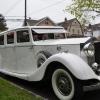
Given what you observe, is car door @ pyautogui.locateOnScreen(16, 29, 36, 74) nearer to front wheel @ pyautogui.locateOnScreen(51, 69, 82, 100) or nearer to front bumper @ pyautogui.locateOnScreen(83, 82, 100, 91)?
front wheel @ pyautogui.locateOnScreen(51, 69, 82, 100)

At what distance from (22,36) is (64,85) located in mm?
2708

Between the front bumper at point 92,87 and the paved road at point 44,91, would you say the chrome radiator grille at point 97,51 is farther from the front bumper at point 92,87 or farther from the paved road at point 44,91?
the paved road at point 44,91

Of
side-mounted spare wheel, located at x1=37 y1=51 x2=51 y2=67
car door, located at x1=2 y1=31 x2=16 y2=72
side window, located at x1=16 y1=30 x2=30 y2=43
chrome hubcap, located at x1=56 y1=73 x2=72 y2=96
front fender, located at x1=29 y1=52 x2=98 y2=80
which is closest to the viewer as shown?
front fender, located at x1=29 y1=52 x2=98 y2=80

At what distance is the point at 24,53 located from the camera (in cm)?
796

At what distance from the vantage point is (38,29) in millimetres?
8188

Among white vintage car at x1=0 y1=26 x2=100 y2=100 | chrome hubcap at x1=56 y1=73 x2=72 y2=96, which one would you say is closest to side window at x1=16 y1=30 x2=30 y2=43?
white vintage car at x1=0 y1=26 x2=100 y2=100

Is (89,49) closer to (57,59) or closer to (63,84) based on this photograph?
(57,59)

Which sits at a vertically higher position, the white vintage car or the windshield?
the windshield

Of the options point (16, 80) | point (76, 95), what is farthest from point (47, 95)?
point (16, 80)

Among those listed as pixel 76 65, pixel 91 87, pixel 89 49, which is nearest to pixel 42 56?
pixel 89 49

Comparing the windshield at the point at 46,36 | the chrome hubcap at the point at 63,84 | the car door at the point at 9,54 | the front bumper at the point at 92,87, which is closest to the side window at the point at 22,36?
the windshield at the point at 46,36

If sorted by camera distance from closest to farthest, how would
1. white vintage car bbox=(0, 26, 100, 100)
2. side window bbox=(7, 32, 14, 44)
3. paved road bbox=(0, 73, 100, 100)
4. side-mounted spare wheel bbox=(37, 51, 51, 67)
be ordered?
white vintage car bbox=(0, 26, 100, 100)
paved road bbox=(0, 73, 100, 100)
side-mounted spare wheel bbox=(37, 51, 51, 67)
side window bbox=(7, 32, 14, 44)

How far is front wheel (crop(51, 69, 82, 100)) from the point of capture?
580 centimetres

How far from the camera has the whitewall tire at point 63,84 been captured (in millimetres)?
5867
